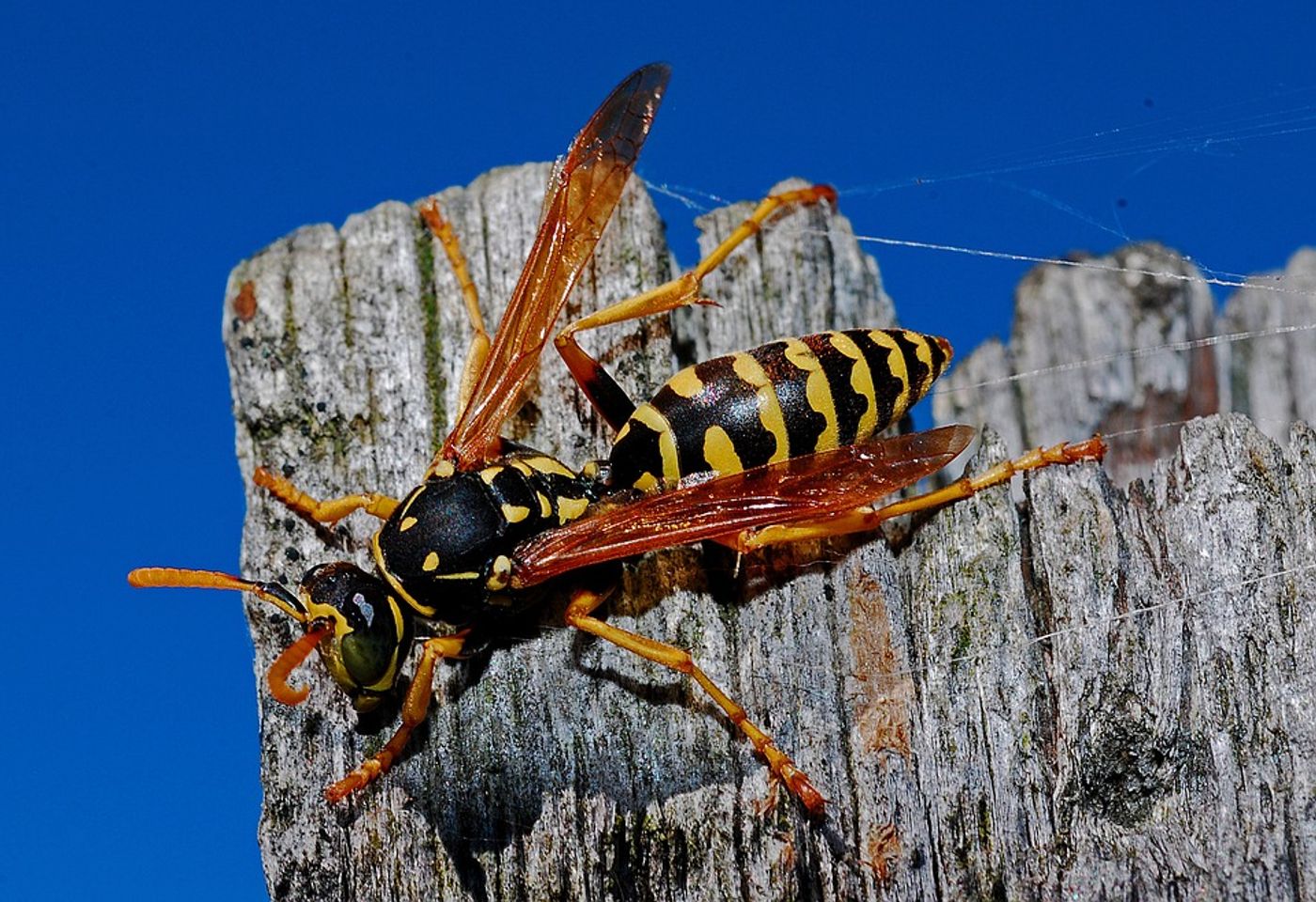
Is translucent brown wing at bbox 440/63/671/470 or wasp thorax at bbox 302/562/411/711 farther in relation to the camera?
translucent brown wing at bbox 440/63/671/470

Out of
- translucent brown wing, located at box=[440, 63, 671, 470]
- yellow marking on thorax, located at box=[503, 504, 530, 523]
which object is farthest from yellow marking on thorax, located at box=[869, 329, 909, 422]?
yellow marking on thorax, located at box=[503, 504, 530, 523]

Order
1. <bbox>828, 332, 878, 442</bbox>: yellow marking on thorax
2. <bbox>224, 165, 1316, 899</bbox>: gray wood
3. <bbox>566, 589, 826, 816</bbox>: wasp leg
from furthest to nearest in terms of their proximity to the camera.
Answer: <bbox>828, 332, 878, 442</bbox>: yellow marking on thorax
<bbox>566, 589, 826, 816</bbox>: wasp leg
<bbox>224, 165, 1316, 899</bbox>: gray wood

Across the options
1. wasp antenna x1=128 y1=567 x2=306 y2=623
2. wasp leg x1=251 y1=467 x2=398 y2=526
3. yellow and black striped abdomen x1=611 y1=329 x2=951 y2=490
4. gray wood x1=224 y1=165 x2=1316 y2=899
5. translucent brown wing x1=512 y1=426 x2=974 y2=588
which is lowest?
gray wood x1=224 y1=165 x2=1316 y2=899

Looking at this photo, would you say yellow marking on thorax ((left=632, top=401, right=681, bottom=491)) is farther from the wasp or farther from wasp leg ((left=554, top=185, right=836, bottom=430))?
wasp leg ((left=554, top=185, right=836, bottom=430))

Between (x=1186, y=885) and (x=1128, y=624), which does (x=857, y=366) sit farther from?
(x=1186, y=885)

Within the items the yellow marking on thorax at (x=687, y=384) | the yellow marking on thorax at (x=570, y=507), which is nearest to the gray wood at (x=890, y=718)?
the yellow marking on thorax at (x=570, y=507)

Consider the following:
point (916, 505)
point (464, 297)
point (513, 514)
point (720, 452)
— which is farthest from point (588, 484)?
point (916, 505)

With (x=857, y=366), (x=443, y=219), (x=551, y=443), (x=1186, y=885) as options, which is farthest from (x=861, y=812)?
(x=443, y=219)

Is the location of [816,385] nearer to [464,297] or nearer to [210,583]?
[464,297]
